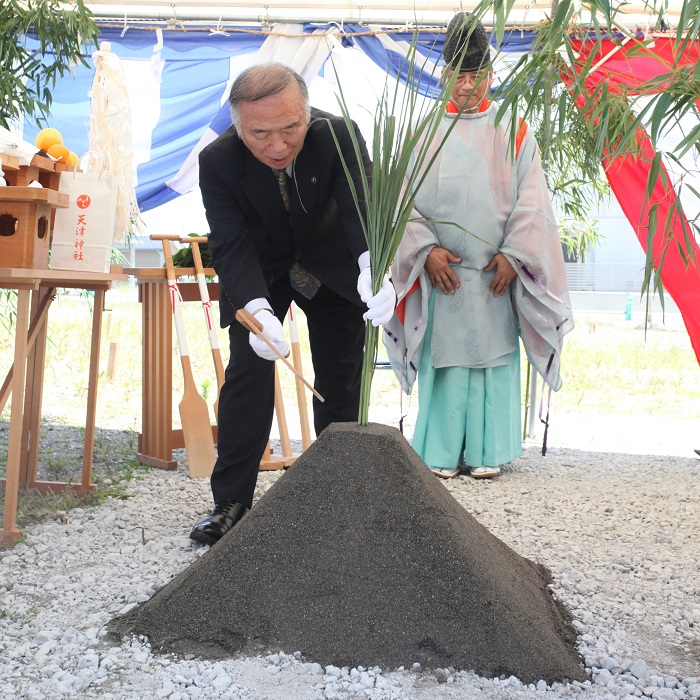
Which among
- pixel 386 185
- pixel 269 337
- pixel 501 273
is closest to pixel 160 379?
pixel 501 273

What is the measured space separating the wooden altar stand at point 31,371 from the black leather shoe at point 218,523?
54cm

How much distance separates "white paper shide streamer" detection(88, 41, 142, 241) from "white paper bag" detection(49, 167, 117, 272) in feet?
3.05

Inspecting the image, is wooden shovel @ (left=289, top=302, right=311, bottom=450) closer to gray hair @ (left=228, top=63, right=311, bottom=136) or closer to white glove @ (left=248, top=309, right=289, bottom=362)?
white glove @ (left=248, top=309, right=289, bottom=362)

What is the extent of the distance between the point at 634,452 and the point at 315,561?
2.97 meters

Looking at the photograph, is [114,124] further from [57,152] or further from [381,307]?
[381,307]

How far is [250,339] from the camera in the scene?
2396 mm

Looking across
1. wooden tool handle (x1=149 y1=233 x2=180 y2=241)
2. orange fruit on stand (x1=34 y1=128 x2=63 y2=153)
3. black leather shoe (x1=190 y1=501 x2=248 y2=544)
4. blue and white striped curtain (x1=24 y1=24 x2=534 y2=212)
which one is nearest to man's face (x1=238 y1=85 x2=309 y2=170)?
black leather shoe (x1=190 y1=501 x2=248 y2=544)

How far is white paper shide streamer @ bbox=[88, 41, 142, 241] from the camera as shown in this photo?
144 inches

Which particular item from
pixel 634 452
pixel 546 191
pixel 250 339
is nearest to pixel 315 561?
pixel 250 339

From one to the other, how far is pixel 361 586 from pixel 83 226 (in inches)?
56.9

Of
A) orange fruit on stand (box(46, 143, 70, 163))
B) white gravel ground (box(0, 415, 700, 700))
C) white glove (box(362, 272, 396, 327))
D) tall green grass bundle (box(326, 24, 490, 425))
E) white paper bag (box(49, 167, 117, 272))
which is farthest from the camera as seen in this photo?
orange fruit on stand (box(46, 143, 70, 163))

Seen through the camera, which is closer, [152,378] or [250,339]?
[250,339]

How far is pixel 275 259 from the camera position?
2.62 meters

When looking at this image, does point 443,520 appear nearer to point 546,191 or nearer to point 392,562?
point 392,562
